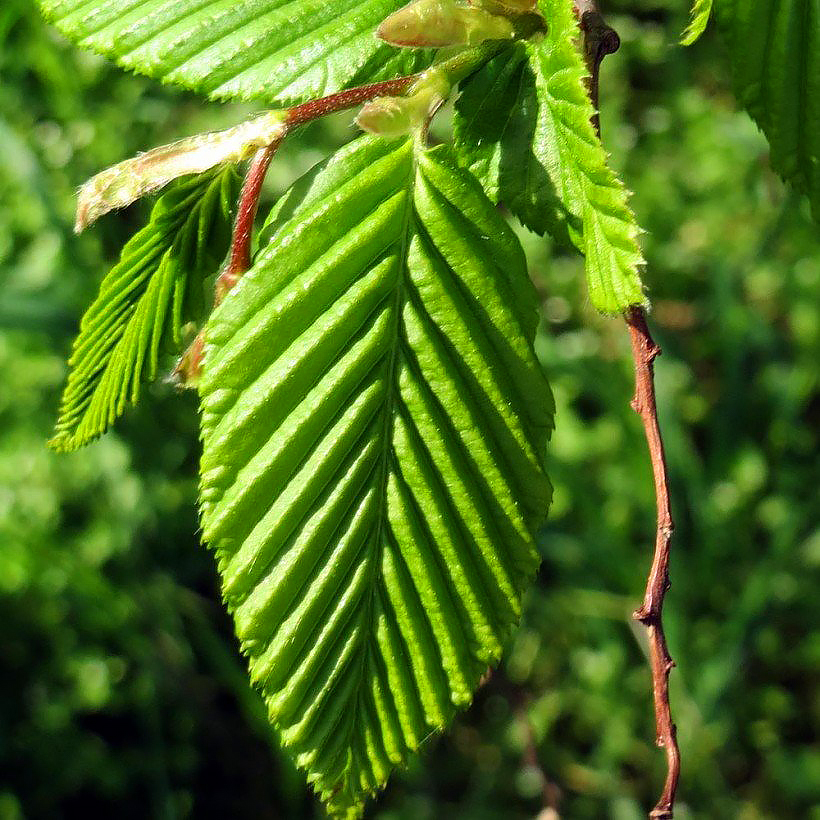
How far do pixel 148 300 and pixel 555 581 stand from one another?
2027 mm

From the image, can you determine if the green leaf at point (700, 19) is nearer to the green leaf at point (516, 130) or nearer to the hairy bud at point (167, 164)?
the green leaf at point (516, 130)

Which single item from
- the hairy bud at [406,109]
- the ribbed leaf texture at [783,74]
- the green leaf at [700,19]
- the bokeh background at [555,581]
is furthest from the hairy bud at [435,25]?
the bokeh background at [555,581]

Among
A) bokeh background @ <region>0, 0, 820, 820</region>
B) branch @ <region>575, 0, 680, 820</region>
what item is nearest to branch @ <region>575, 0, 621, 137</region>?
branch @ <region>575, 0, 680, 820</region>

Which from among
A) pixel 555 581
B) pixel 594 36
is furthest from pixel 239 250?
pixel 555 581

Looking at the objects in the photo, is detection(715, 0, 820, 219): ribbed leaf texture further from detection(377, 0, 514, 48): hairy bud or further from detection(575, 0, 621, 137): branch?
detection(377, 0, 514, 48): hairy bud

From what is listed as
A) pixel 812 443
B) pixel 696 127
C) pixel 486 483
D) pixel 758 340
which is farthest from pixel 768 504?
pixel 486 483

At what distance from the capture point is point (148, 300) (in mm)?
871

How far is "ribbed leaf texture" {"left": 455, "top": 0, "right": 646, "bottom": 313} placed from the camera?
0.73 meters

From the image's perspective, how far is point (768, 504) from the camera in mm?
2703

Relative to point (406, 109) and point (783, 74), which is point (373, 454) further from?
point (783, 74)

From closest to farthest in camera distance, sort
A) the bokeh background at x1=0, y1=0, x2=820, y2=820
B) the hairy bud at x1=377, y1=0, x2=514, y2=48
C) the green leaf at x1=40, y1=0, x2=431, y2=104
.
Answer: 1. the hairy bud at x1=377, y1=0, x2=514, y2=48
2. the green leaf at x1=40, y1=0, x2=431, y2=104
3. the bokeh background at x1=0, y1=0, x2=820, y2=820

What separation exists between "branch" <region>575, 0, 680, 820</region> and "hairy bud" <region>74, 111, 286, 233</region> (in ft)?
0.83

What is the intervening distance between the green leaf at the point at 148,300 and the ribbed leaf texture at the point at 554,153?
210mm

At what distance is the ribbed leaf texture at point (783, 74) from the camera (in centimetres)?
92
